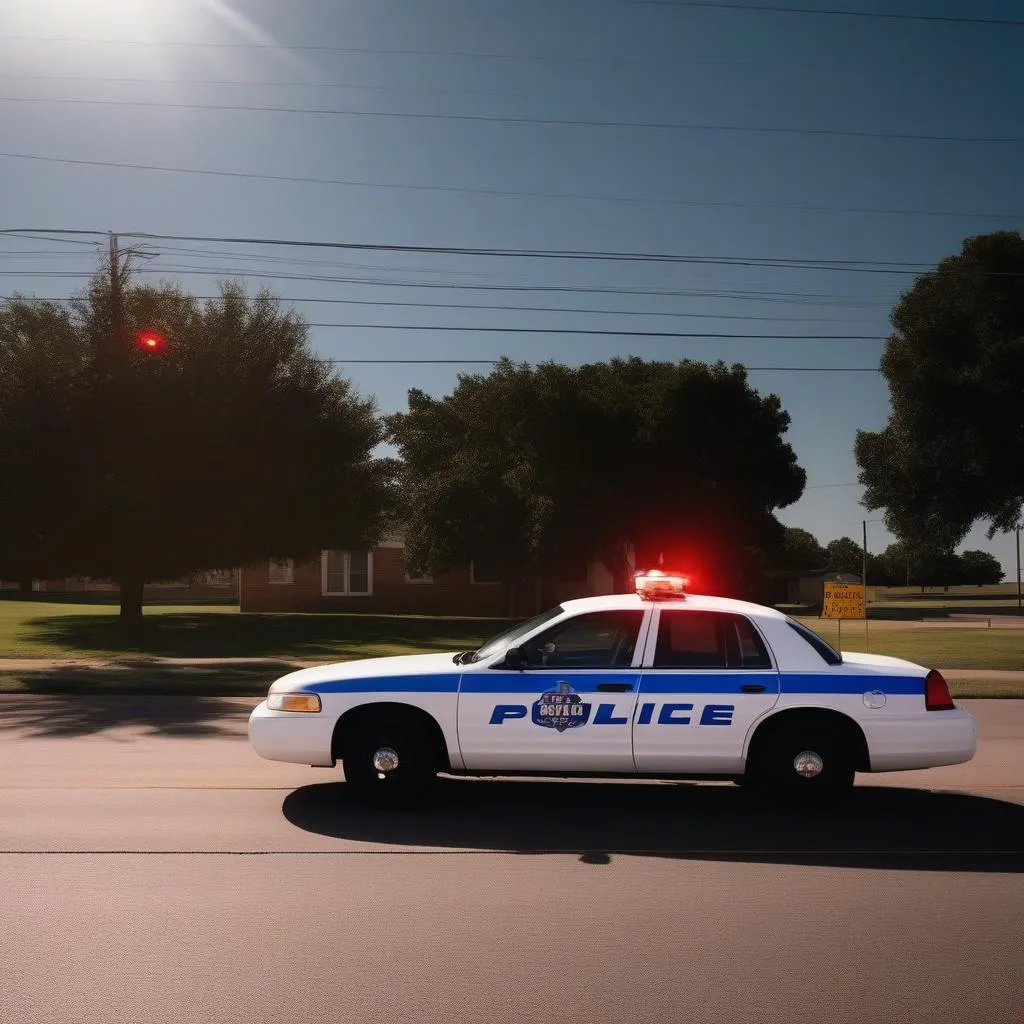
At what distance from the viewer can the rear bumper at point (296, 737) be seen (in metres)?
8.60

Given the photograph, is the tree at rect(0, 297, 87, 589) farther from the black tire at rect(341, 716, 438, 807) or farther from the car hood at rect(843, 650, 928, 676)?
the car hood at rect(843, 650, 928, 676)

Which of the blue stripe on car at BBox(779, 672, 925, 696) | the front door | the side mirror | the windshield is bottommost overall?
the front door

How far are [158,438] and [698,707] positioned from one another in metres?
23.1

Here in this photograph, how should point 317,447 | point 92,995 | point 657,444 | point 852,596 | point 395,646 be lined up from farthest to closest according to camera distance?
point 657,444 < point 317,447 < point 395,646 < point 852,596 < point 92,995

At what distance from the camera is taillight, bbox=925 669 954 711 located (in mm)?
8625

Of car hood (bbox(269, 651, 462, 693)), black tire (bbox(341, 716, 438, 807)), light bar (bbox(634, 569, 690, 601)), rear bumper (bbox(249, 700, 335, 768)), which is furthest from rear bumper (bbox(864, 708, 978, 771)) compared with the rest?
rear bumper (bbox(249, 700, 335, 768))

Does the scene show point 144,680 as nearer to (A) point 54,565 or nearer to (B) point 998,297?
(A) point 54,565

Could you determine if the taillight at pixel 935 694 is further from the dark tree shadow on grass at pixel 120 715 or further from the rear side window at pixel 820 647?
the dark tree shadow on grass at pixel 120 715

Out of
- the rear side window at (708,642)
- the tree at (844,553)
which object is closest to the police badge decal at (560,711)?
the rear side window at (708,642)

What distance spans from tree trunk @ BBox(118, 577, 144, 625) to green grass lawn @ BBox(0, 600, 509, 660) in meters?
0.34

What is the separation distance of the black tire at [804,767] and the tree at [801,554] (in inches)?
3497

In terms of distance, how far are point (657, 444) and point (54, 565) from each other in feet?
66.8

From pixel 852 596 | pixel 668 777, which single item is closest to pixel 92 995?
pixel 668 777

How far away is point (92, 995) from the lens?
4.83m
